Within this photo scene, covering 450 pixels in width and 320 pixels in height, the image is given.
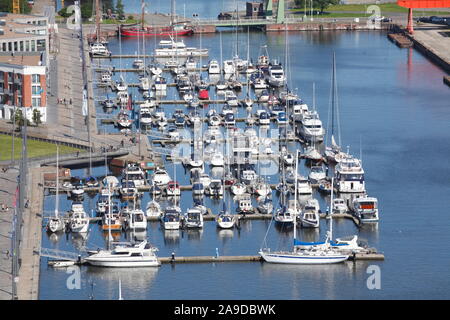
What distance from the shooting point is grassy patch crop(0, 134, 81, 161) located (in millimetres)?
71438

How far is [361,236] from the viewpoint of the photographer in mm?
60250

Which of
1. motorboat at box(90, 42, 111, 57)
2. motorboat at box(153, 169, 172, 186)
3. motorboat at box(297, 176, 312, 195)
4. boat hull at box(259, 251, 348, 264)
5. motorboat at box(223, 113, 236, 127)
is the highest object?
motorboat at box(90, 42, 111, 57)

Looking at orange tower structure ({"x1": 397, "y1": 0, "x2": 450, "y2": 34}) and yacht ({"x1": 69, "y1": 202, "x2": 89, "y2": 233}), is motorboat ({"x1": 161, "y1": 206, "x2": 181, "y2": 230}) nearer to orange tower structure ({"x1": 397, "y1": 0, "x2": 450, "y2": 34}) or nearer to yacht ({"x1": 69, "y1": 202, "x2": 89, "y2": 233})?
yacht ({"x1": 69, "y1": 202, "x2": 89, "y2": 233})

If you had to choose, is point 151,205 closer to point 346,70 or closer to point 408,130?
point 408,130

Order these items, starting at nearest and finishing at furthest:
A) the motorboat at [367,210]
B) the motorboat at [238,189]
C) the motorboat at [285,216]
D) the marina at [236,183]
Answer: the marina at [236,183]
the motorboat at [285,216]
the motorboat at [367,210]
the motorboat at [238,189]

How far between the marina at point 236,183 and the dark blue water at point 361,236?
0.38ft

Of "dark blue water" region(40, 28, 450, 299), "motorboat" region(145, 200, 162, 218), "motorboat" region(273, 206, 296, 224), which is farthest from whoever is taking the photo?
"motorboat" region(145, 200, 162, 218)

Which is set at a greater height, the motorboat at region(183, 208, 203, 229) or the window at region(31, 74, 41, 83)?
the window at region(31, 74, 41, 83)

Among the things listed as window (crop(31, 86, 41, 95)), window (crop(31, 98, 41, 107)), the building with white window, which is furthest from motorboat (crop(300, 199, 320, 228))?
window (crop(31, 86, 41, 95))

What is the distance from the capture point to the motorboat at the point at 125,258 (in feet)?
183

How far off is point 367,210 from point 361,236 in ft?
8.72

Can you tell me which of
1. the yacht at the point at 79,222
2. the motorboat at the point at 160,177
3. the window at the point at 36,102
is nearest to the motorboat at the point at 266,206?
the motorboat at the point at 160,177

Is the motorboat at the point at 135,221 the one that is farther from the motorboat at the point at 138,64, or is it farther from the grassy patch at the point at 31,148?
the motorboat at the point at 138,64

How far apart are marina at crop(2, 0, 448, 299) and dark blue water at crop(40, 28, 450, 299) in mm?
115
